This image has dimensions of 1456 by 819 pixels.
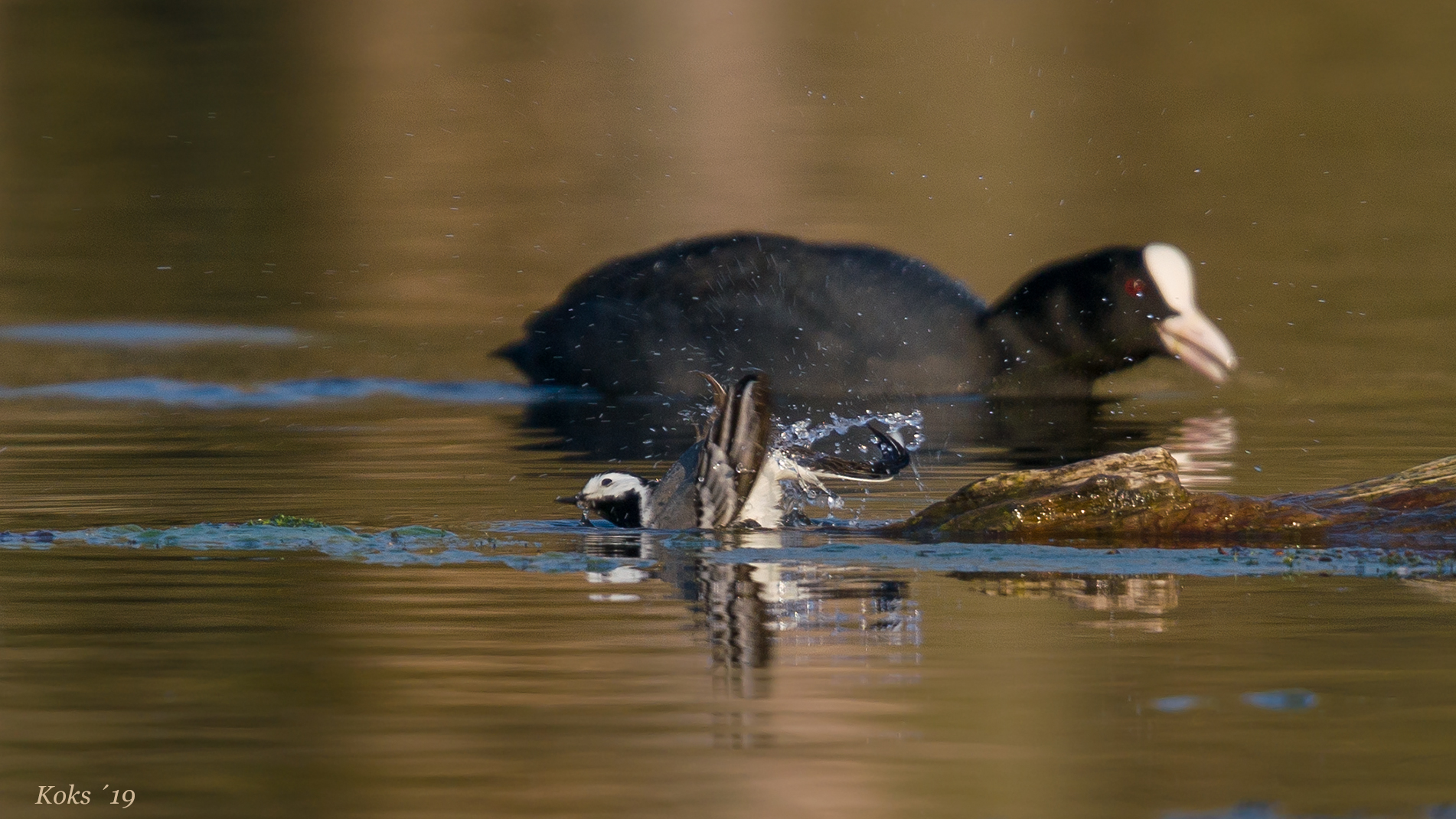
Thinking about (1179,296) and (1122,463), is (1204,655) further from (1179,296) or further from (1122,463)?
(1179,296)

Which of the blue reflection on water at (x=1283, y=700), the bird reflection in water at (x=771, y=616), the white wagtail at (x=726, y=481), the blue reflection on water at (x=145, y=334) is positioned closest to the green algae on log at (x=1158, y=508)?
the white wagtail at (x=726, y=481)

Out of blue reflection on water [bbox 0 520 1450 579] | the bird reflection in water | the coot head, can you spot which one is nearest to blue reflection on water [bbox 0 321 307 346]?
the coot head

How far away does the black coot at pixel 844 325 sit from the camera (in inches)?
503

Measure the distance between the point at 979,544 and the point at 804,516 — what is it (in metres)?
0.80

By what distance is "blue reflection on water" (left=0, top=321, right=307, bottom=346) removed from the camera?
14.3 metres

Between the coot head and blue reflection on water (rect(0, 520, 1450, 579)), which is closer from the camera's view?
blue reflection on water (rect(0, 520, 1450, 579))

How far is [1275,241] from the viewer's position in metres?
18.1

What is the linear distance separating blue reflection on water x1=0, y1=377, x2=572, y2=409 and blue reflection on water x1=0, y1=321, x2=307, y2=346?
1.19 meters

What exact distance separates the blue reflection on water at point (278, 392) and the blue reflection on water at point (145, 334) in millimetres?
1188

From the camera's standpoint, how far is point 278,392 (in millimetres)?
12711

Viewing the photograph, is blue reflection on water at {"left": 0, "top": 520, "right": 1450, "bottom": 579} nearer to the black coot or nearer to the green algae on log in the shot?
the green algae on log

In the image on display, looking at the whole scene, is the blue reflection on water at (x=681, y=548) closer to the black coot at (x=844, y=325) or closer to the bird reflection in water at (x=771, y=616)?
the bird reflection in water at (x=771, y=616)

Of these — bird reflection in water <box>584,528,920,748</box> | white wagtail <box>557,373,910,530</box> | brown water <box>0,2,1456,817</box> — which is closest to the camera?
brown water <box>0,2,1456,817</box>

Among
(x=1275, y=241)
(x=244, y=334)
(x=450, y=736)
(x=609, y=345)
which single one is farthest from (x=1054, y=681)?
(x=1275, y=241)
